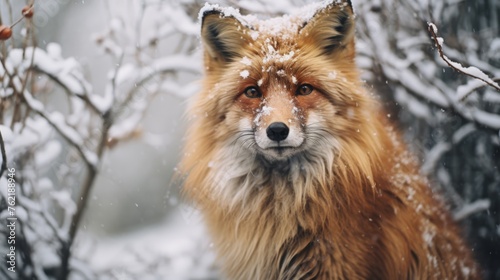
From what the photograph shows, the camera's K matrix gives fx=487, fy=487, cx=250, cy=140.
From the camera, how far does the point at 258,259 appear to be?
9.80 ft

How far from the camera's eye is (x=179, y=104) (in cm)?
404

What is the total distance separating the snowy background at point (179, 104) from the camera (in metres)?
Answer: 3.58

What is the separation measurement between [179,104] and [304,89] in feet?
4.72

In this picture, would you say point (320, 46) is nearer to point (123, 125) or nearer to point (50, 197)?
point (123, 125)

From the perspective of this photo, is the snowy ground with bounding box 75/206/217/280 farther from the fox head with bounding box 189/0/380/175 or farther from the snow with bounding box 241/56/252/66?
the snow with bounding box 241/56/252/66

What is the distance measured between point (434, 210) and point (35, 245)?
2850 millimetres

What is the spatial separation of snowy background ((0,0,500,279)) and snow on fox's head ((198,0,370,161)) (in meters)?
0.56

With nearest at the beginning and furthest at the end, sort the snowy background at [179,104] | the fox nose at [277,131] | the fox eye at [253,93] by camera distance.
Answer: the fox nose at [277,131]
the fox eye at [253,93]
the snowy background at [179,104]

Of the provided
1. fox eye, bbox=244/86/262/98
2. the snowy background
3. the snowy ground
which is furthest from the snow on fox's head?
the snowy ground

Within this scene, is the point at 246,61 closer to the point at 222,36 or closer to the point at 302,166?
the point at 222,36

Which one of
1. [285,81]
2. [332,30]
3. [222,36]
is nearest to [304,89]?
[285,81]

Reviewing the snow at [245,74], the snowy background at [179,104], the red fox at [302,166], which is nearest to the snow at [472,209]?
the snowy background at [179,104]

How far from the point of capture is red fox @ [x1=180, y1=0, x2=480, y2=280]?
285cm

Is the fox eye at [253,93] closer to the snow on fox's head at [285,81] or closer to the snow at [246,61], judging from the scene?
the snow on fox's head at [285,81]
